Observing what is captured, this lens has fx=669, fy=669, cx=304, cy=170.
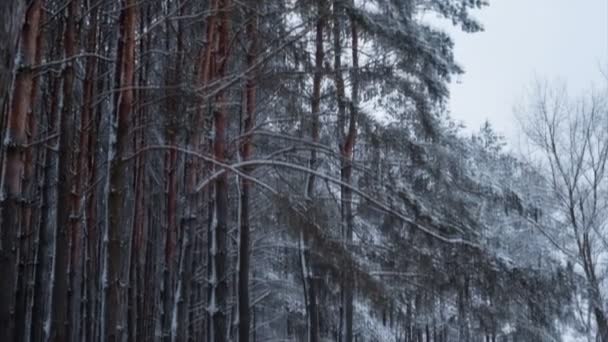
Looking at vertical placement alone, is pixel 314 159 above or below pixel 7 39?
above

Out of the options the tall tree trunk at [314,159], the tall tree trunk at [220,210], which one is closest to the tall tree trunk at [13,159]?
the tall tree trunk at [220,210]

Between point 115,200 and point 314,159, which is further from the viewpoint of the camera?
point 314,159

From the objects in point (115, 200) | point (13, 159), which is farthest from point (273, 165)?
point (13, 159)

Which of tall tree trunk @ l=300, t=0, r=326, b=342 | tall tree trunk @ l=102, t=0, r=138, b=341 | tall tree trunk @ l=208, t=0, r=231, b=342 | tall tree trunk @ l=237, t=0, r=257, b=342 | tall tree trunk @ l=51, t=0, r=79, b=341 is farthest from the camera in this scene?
tall tree trunk @ l=237, t=0, r=257, b=342

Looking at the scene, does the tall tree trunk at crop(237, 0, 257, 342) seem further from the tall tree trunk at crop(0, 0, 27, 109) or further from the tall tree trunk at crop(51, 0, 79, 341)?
the tall tree trunk at crop(0, 0, 27, 109)

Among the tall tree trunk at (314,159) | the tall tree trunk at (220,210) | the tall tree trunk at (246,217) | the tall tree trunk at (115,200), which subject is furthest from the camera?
the tall tree trunk at (246,217)

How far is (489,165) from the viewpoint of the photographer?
46.1 ft

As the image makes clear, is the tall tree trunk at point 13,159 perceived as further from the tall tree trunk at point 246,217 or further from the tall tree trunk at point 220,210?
the tall tree trunk at point 246,217

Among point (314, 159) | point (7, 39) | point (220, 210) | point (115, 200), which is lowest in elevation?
point (7, 39)

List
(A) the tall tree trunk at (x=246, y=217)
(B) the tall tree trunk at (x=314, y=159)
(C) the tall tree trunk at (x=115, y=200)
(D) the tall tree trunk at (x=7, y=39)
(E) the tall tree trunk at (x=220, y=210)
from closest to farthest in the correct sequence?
(D) the tall tree trunk at (x=7, y=39)
(C) the tall tree trunk at (x=115, y=200)
(B) the tall tree trunk at (x=314, y=159)
(E) the tall tree trunk at (x=220, y=210)
(A) the tall tree trunk at (x=246, y=217)

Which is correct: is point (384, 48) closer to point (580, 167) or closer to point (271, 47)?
point (271, 47)

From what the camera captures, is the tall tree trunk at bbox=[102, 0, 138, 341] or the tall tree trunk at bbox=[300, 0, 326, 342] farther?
the tall tree trunk at bbox=[300, 0, 326, 342]

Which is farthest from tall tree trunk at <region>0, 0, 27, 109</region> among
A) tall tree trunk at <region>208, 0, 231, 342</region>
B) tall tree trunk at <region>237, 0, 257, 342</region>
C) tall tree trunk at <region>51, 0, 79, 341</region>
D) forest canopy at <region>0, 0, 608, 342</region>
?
tall tree trunk at <region>237, 0, 257, 342</region>

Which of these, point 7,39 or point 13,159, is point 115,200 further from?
point 7,39
